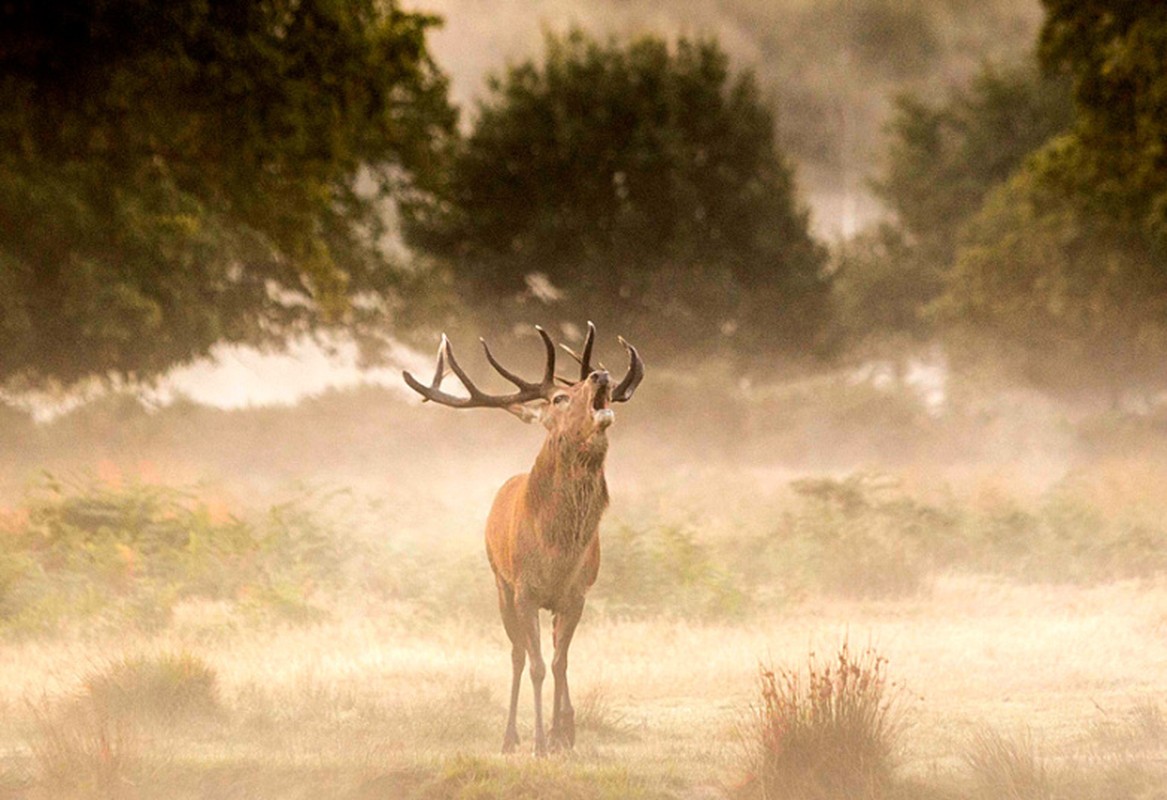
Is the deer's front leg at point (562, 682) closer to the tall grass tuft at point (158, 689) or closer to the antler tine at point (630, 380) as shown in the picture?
the antler tine at point (630, 380)

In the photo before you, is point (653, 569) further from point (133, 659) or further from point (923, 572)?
point (133, 659)

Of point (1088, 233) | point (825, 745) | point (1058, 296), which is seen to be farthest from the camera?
point (1058, 296)

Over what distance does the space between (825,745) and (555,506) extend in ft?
7.29

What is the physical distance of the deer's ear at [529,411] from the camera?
8.84 metres

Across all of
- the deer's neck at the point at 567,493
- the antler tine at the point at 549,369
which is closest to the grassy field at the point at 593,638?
the deer's neck at the point at 567,493

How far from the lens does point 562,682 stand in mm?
9375

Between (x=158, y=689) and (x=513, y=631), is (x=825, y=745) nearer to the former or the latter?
(x=513, y=631)

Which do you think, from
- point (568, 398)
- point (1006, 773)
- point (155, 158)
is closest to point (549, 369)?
point (568, 398)

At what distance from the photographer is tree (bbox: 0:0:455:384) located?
64.8 feet

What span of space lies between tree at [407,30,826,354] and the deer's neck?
23.7 m

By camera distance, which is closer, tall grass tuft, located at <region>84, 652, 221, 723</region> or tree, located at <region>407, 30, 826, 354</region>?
tall grass tuft, located at <region>84, 652, 221, 723</region>

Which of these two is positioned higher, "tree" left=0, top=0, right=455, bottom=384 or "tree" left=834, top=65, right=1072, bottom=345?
"tree" left=834, top=65, right=1072, bottom=345

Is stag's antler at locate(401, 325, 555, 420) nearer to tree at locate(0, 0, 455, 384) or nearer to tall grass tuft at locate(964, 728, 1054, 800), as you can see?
tall grass tuft at locate(964, 728, 1054, 800)

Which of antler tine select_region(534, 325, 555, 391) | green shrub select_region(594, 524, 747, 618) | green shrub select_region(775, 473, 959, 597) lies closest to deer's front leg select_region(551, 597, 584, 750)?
antler tine select_region(534, 325, 555, 391)
